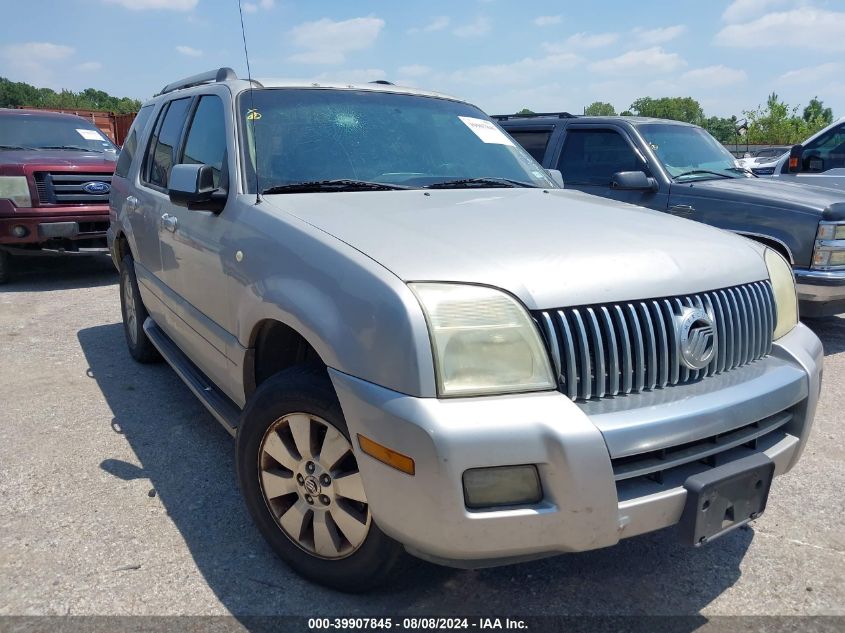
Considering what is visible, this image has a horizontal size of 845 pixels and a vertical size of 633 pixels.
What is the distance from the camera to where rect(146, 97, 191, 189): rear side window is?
3.95 metres

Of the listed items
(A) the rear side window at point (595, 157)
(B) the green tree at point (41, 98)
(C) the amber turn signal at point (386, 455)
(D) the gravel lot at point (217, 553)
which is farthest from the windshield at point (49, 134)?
(B) the green tree at point (41, 98)

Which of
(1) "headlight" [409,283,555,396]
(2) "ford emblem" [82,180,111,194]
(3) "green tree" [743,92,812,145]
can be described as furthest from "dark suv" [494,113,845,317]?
(3) "green tree" [743,92,812,145]

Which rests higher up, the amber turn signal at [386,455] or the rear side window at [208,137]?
the rear side window at [208,137]

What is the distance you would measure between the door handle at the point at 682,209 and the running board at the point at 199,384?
4206 mm

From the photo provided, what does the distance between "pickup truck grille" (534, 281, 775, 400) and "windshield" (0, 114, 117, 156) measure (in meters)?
8.53

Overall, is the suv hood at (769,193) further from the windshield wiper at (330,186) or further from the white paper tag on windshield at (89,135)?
the white paper tag on windshield at (89,135)

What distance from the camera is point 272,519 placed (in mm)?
2533

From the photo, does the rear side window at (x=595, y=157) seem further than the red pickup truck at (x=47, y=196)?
No

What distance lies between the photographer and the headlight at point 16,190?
7660 millimetres

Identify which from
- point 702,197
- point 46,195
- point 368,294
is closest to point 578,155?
point 702,197

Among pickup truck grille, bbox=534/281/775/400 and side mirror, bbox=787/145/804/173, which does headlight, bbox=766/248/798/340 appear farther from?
side mirror, bbox=787/145/804/173

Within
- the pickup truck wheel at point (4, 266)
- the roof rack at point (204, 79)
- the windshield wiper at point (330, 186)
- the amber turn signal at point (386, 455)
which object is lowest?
the pickup truck wheel at point (4, 266)

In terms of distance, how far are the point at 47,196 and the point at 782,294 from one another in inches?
305

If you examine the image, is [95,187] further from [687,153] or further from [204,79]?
[687,153]
